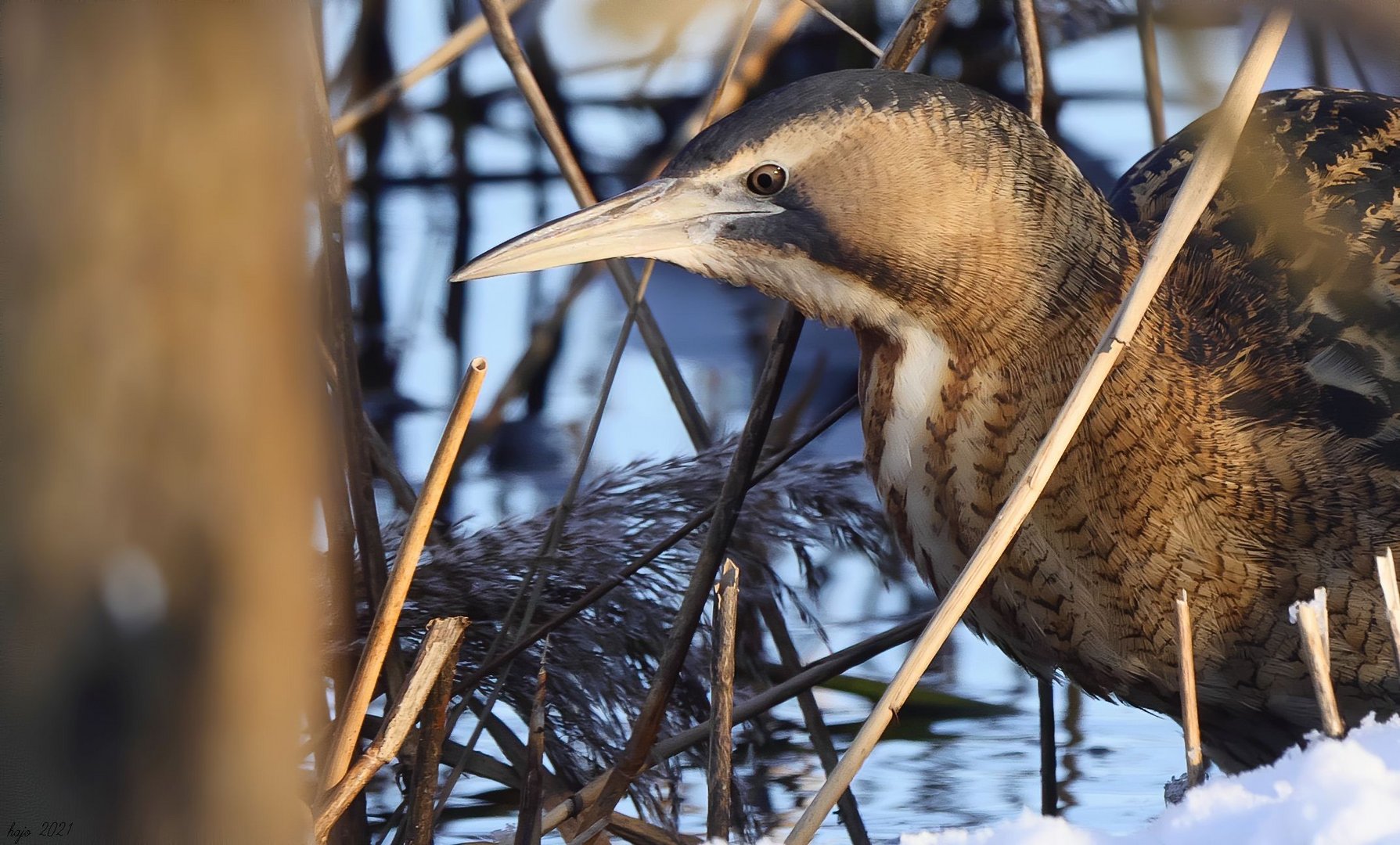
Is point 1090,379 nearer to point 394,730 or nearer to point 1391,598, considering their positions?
point 1391,598

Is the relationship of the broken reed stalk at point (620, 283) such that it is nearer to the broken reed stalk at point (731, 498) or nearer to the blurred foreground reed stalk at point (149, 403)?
the broken reed stalk at point (731, 498)

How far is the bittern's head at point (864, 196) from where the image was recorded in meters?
1.55

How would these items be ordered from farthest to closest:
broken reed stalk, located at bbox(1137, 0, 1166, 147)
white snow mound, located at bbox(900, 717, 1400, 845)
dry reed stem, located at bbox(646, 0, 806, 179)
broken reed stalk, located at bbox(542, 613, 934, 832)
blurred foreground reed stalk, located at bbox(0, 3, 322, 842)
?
broken reed stalk, located at bbox(1137, 0, 1166, 147)
dry reed stem, located at bbox(646, 0, 806, 179)
broken reed stalk, located at bbox(542, 613, 934, 832)
white snow mound, located at bbox(900, 717, 1400, 845)
blurred foreground reed stalk, located at bbox(0, 3, 322, 842)

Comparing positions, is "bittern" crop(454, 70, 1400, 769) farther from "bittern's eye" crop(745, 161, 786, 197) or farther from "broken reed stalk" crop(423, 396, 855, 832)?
"broken reed stalk" crop(423, 396, 855, 832)

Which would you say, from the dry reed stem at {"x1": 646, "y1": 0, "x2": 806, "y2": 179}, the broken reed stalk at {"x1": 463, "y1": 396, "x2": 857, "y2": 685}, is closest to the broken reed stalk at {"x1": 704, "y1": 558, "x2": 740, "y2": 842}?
the broken reed stalk at {"x1": 463, "y1": 396, "x2": 857, "y2": 685}

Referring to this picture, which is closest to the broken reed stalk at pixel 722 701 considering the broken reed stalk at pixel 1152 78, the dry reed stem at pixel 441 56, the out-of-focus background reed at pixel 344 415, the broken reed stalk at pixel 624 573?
the out-of-focus background reed at pixel 344 415

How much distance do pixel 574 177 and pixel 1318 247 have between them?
0.92 m

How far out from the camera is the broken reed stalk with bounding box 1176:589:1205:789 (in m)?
1.26

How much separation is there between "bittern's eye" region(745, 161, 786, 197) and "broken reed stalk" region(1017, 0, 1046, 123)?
484mm

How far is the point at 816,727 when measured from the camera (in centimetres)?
204

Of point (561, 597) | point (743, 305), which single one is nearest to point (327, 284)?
point (561, 597)

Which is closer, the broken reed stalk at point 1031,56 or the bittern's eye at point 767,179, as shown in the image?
the bittern's eye at point 767,179

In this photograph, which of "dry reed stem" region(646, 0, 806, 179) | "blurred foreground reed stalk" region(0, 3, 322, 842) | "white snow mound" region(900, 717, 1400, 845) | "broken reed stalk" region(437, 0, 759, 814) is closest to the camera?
"blurred foreground reed stalk" region(0, 3, 322, 842)

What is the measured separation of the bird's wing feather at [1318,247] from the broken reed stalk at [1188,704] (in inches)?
15.8
